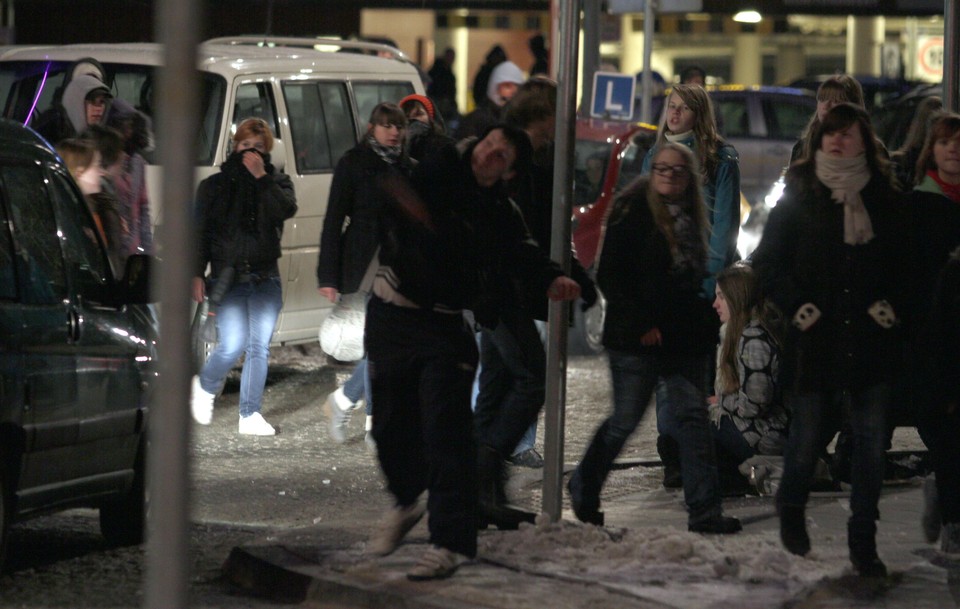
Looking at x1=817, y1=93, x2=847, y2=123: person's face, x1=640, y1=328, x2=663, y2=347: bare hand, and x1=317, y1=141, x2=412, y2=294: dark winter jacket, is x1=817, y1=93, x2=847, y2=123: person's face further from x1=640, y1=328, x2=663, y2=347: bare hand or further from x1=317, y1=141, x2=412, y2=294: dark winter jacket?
x1=317, y1=141, x2=412, y2=294: dark winter jacket

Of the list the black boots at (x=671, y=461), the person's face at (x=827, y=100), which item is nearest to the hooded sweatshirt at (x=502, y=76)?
the person's face at (x=827, y=100)

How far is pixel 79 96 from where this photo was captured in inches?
458

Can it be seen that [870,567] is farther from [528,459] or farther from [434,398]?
[528,459]

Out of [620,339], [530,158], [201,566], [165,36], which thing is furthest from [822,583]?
[165,36]

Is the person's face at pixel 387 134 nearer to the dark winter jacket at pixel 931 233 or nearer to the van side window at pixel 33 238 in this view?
the van side window at pixel 33 238

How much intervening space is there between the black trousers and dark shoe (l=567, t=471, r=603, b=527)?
954mm

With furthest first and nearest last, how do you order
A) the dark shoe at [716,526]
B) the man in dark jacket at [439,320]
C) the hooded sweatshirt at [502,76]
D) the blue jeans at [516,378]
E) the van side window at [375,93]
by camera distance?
the hooded sweatshirt at [502,76]
the van side window at [375,93]
the blue jeans at [516,378]
the dark shoe at [716,526]
the man in dark jacket at [439,320]

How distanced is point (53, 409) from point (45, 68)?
240 inches

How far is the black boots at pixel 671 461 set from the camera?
29.4ft

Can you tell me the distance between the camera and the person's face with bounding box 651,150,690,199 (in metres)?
7.46

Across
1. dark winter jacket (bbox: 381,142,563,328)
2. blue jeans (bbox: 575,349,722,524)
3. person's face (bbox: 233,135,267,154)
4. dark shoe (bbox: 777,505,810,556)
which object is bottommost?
dark shoe (bbox: 777,505,810,556)

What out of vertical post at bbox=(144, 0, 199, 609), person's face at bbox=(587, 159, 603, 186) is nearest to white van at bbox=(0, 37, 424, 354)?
person's face at bbox=(587, 159, 603, 186)

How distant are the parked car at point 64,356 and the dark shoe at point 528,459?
2421mm

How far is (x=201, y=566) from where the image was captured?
7500 millimetres
